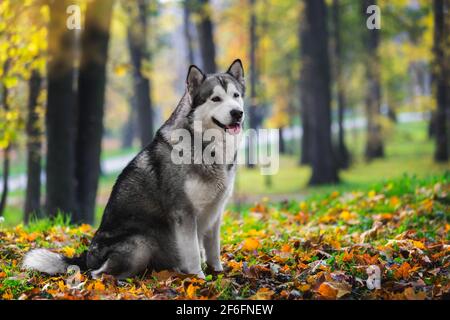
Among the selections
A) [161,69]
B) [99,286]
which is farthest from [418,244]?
[161,69]

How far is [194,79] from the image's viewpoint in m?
5.61

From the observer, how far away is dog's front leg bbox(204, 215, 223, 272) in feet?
19.7

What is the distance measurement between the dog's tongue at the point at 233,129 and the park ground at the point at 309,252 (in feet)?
4.59

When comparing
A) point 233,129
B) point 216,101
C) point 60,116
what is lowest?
point 233,129

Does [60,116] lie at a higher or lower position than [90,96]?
lower

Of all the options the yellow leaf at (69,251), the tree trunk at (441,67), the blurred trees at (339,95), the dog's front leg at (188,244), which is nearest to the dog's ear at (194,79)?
the dog's front leg at (188,244)

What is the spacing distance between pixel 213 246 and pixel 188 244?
0.54 meters

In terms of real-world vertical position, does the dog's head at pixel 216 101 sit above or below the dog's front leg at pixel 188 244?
above

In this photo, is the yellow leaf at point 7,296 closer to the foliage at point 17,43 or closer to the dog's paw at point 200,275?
the dog's paw at point 200,275

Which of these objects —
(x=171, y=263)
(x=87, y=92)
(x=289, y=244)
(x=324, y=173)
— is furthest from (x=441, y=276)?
(x=324, y=173)

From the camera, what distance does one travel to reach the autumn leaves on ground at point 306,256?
5.19 meters

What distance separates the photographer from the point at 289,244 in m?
7.11

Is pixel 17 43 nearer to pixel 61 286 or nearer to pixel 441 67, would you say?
pixel 61 286
